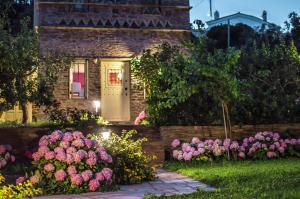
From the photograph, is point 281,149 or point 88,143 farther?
point 281,149

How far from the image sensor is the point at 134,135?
43.4 feet

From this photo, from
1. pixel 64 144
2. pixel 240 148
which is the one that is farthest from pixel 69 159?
pixel 240 148

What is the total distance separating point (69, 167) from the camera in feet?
28.7

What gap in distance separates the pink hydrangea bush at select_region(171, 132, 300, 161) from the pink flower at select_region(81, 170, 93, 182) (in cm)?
442

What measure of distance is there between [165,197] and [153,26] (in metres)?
11.9

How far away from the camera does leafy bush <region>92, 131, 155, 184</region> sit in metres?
9.77

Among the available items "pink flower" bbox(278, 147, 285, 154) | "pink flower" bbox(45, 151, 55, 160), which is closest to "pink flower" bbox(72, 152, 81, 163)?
"pink flower" bbox(45, 151, 55, 160)

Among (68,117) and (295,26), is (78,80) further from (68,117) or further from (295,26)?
(295,26)

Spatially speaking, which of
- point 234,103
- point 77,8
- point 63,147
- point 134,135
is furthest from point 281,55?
point 63,147

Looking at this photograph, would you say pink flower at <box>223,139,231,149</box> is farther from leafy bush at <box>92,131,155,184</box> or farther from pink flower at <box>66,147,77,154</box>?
pink flower at <box>66,147,77,154</box>

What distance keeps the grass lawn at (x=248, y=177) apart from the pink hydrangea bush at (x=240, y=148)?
456 millimetres

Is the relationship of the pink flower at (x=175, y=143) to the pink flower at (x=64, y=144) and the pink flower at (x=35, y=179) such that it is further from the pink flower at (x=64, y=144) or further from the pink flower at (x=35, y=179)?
the pink flower at (x=35, y=179)

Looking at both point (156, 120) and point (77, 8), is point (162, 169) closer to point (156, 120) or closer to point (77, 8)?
point (156, 120)

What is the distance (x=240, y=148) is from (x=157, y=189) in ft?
16.2
